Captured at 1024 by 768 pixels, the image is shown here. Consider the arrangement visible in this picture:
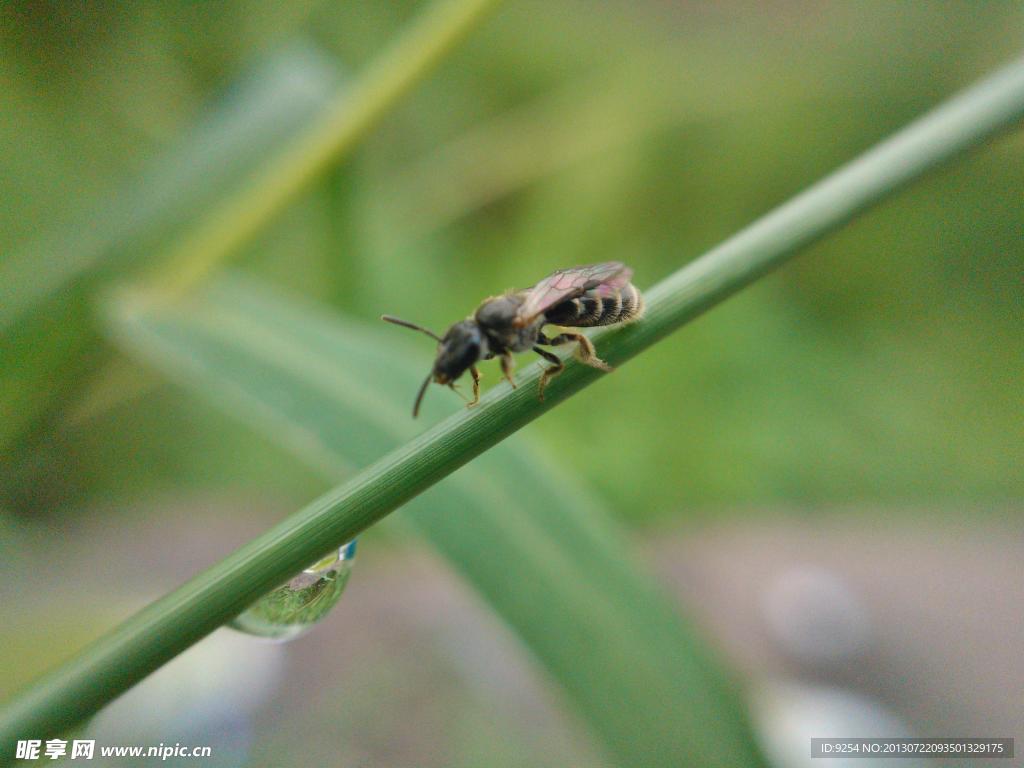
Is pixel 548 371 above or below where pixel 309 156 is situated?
below

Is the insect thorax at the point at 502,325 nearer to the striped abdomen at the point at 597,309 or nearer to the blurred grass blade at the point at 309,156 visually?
the striped abdomen at the point at 597,309

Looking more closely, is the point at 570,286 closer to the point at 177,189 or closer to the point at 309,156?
the point at 309,156

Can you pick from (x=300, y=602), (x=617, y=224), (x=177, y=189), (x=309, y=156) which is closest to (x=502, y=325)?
(x=300, y=602)

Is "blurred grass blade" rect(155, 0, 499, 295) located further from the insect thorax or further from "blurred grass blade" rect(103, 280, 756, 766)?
the insect thorax

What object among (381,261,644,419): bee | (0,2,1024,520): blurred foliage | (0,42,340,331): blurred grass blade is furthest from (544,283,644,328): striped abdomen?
(0,2,1024,520): blurred foliage

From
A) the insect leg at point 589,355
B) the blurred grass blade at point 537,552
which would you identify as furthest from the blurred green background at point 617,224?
the insect leg at point 589,355
